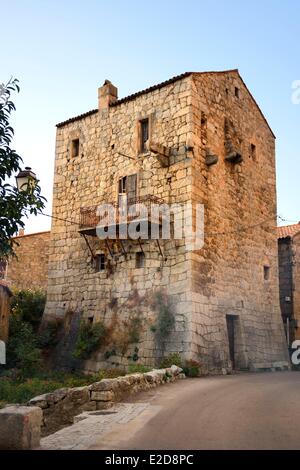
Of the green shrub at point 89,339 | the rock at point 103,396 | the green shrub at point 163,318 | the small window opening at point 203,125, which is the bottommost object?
the rock at point 103,396

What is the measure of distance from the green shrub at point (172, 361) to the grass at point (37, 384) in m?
1.29

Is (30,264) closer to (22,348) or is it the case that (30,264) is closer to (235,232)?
(22,348)

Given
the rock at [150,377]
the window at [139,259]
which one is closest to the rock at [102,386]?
the rock at [150,377]

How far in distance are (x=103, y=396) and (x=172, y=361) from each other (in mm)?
5337

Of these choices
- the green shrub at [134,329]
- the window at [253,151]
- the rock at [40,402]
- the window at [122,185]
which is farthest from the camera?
the window at [253,151]

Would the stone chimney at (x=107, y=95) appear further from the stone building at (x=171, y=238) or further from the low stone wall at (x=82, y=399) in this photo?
the low stone wall at (x=82, y=399)

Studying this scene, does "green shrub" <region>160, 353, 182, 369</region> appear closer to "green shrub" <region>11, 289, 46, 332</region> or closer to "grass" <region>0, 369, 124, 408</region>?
"grass" <region>0, 369, 124, 408</region>

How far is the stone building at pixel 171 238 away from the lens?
16.9 m

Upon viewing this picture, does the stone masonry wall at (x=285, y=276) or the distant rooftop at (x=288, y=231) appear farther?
the distant rooftop at (x=288, y=231)

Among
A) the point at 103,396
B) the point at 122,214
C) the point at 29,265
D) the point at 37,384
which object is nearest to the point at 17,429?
the point at 103,396

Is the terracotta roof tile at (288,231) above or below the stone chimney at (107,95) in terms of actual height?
below

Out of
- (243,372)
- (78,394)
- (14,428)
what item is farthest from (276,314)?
(14,428)

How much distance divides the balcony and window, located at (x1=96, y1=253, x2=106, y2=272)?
38.6 inches

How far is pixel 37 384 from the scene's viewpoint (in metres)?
15.4
